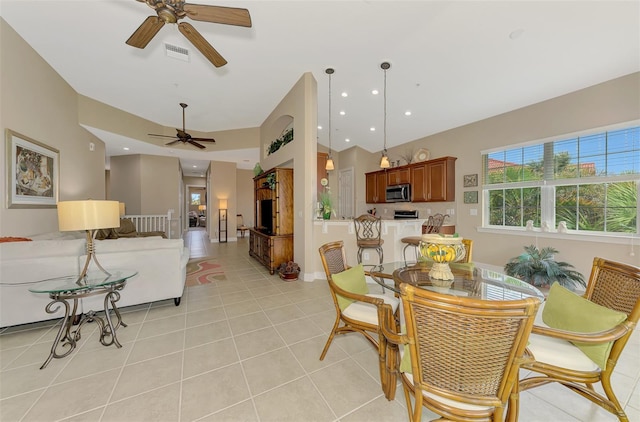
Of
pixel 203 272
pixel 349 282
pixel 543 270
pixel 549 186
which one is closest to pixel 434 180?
pixel 549 186

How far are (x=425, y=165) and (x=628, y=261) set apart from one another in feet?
11.6

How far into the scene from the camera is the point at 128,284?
→ 2.76 metres

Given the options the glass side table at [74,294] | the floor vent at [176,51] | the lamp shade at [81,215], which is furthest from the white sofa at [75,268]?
the floor vent at [176,51]

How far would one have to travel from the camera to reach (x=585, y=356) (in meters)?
1.34

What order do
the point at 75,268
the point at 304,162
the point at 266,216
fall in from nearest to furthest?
the point at 75,268 < the point at 304,162 < the point at 266,216

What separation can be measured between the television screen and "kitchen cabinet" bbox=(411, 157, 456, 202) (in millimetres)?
3661

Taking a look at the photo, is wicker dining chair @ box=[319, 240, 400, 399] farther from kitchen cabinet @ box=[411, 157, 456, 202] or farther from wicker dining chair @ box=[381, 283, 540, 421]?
kitchen cabinet @ box=[411, 157, 456, 202]

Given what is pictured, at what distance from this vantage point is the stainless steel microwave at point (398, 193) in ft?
20.1

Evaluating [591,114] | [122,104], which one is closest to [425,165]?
[591,114]

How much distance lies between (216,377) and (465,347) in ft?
5.81

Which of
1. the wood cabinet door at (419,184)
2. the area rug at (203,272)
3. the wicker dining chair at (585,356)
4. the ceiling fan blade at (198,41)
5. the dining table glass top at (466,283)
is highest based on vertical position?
the ceiling fan blade at (198,41)

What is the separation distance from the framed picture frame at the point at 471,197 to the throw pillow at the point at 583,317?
12.5 ft

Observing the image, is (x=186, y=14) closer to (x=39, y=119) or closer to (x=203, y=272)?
(x=39, y=119)

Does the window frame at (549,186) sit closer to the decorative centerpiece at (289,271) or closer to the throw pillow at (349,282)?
the decorative centerpiece at (289,271)
